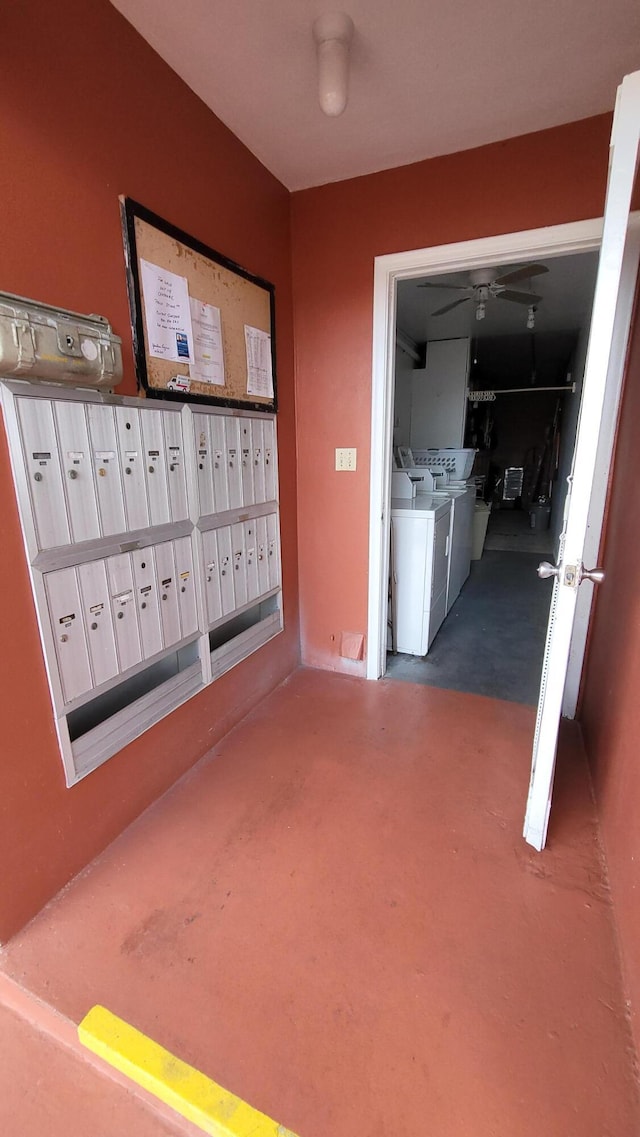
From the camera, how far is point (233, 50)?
1.38 metres

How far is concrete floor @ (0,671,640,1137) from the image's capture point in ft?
3.00

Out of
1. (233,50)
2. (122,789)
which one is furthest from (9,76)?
(122,789)

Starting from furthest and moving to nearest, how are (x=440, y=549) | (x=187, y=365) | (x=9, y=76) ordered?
(x=440, y=549), (x=187, y=365), (x=9, y=76)

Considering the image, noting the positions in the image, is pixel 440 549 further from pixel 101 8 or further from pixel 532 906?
pixel 101 8

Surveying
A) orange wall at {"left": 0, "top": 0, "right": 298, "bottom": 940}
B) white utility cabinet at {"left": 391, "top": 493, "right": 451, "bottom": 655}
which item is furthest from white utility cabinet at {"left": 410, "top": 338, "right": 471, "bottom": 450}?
orange wall at {"left": 0, "top": 0, "right": 298, "bottom": 940}

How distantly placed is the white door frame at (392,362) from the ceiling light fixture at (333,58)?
0.77 metres

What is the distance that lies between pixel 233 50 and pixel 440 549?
230cm

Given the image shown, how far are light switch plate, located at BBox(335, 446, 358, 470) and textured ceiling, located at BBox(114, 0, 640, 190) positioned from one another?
1158mm

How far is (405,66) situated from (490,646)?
8.71 feet

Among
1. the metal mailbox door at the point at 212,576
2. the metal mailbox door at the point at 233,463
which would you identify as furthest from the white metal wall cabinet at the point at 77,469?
the metal mailbox door at the point at 233,463

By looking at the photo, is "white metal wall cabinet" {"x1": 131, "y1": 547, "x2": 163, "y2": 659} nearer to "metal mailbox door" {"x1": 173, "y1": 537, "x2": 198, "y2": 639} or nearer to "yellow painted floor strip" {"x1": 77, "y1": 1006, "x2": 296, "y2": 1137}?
"metal mailbox door" {"x1": 173, "y1": 537, "x2": 198, "y2": 639}

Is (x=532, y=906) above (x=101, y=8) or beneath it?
beneath

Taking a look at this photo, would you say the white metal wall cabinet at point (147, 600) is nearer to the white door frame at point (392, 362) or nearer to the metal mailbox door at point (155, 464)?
the metal mailbox door at point (155, 464)

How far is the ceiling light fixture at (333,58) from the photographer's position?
1.26 meters
